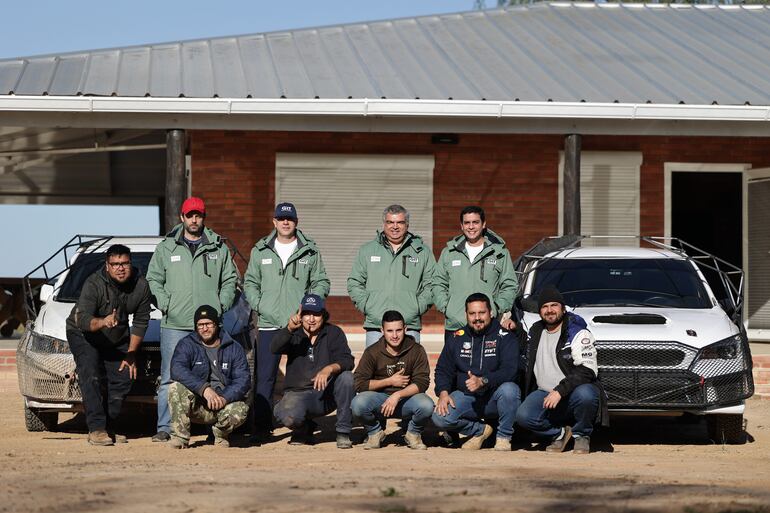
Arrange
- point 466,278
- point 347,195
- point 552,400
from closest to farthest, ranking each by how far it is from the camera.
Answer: point 552,400 < point 466,278 < point 347,195

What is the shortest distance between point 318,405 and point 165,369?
4.10 feet

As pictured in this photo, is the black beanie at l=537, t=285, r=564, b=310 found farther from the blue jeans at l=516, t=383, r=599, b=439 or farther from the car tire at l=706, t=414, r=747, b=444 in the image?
the car tire at l=706, t=414, r=747, b=444

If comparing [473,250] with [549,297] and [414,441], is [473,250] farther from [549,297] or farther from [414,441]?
[414,441]

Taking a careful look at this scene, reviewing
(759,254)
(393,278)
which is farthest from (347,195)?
(393,278)

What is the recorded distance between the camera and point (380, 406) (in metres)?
10.1

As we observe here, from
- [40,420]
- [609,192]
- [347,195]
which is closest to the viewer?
[40,420]

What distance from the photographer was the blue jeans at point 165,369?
10.2 metres

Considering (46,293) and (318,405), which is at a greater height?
(46,293)

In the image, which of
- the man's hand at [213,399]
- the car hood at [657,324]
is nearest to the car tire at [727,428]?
the car hood at [657,324]

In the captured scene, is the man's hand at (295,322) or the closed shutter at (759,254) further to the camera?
→ the closed shutter at (759,254)

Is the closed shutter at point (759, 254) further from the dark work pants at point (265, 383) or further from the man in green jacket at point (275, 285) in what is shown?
the dark work pants at point (265, 383)

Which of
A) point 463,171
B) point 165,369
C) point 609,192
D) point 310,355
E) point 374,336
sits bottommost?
point 165,369

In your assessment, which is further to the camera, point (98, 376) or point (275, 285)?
point (275, 285)

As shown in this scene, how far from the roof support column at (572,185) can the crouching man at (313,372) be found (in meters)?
5.59
